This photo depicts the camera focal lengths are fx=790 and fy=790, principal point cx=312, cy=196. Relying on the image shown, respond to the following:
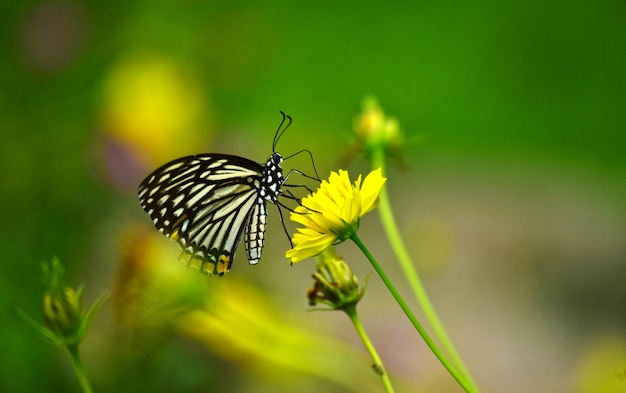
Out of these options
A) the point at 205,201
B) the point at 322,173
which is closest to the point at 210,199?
the point at 205,201

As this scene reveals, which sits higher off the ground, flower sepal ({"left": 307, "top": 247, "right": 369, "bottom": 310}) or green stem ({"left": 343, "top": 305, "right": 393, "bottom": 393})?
flower sepal ({"left": 307, "top": 247, "right": 369, "bottom": 310})

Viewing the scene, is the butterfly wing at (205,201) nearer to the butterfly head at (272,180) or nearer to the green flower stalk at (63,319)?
the butterfly head at (272,180)

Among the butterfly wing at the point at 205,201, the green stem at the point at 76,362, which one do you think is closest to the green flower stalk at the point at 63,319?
the green stem at the point at 76,362

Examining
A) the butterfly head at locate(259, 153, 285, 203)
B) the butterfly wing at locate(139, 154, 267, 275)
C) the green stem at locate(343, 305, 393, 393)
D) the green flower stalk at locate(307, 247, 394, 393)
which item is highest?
the butterfly head at locate(259, 153, 285, 203)

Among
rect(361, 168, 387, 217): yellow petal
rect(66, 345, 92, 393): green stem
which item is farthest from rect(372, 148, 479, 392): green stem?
rect(66, 345, 92, 393): green stem

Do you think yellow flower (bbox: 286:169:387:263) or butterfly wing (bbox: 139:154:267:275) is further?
butterfly wing (bbox: 139:154:267:275)

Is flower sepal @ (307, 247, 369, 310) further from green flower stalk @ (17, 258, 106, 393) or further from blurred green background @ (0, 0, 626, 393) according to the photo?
blurred green background @ (0, 0, 626, 393)

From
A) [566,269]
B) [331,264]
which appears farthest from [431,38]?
[331,264]
